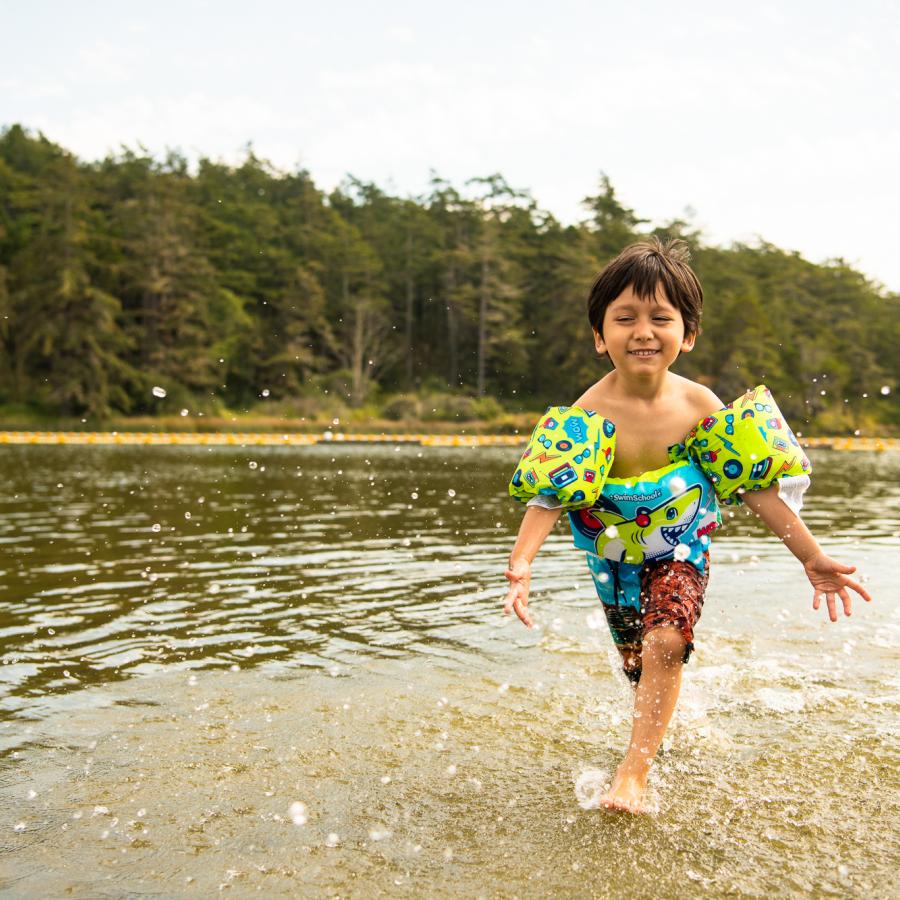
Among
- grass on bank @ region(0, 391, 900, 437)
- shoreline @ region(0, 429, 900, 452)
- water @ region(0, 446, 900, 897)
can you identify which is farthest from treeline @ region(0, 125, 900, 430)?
water @ region(0, 446, 900, 897)

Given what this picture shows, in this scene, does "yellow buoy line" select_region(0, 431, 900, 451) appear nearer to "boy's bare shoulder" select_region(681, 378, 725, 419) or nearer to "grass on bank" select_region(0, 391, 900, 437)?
"grass on bank" select_region(0, 391, 900, 437)

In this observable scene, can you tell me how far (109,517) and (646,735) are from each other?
9790 millimetres

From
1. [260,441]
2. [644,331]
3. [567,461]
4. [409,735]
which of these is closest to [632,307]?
[644,331]

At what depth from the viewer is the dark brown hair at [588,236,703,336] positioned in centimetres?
341

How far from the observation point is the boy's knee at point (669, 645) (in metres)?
3.32

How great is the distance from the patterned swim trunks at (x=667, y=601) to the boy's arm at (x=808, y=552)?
28cm

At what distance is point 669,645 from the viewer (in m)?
3.31

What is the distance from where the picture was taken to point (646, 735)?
10.9 ft

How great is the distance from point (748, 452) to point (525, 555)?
0.87 metres

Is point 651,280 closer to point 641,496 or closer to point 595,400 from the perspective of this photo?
point 595,400

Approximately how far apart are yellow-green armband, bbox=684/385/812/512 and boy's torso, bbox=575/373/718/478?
0.06 metres

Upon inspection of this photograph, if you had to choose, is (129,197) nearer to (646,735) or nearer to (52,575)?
(52,575)

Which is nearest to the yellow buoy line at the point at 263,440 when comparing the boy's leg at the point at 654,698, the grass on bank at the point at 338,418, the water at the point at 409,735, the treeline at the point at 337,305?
the grass on bank at the point at 338,418

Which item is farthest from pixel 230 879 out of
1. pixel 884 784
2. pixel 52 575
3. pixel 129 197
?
pixel 129 197
